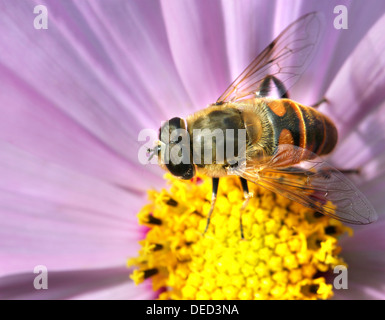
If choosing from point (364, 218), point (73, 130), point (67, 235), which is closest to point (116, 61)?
point (73, 130)

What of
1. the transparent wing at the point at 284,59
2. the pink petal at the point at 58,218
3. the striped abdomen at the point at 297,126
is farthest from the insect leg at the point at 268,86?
the pink petal at the point at 58,218

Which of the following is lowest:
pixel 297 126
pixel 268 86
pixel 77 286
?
pixel 77 286

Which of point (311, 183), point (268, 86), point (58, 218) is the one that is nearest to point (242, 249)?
point (311, 183)

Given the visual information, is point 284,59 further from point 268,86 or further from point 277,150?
point 277,150

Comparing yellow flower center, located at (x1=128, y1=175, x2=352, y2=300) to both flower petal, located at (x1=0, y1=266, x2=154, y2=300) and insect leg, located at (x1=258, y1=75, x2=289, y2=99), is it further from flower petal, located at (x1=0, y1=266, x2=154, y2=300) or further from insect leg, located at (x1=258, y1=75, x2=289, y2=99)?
insect leg, located at (x1=258, y1=75, x2=289, y2=99)

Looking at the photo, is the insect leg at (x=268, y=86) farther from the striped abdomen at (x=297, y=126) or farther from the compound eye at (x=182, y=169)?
the compound eye at (x=182, y=169)

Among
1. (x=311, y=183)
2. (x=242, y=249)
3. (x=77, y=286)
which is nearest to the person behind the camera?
(x=311, y=183)
